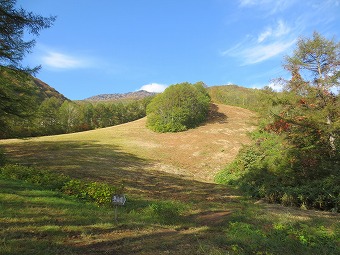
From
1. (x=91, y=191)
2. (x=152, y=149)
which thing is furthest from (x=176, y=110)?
(x=91, y=191)

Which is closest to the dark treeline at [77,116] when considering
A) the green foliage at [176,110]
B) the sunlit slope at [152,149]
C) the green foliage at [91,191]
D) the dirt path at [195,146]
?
the sunlit slope at [152,149]

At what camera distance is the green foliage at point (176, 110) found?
148ft

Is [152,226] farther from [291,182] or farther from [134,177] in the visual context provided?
[134,177]

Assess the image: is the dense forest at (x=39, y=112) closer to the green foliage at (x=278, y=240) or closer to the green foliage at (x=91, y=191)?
the green foliage at (x=91, y=191)

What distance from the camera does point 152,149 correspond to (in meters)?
34.1

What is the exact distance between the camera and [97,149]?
30266mm

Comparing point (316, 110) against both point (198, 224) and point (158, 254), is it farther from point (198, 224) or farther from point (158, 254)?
point (158, 254)

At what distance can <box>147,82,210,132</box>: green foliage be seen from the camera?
148ft

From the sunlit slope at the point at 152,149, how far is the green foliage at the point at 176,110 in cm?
184

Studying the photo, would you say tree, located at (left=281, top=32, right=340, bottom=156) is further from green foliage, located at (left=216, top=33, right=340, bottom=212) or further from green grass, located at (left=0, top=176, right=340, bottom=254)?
green grass, located at (left=0, top=176, right=340, bottom=254)

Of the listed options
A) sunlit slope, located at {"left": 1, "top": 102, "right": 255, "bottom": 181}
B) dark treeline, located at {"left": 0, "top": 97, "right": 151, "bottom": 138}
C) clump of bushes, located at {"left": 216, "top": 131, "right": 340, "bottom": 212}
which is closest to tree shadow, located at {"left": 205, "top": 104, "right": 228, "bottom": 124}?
sunlit slope, located at {"left": 1, "top": 102, "right": 255, "bottom": 181}

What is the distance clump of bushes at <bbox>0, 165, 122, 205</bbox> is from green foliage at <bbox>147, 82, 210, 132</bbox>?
3202 cm

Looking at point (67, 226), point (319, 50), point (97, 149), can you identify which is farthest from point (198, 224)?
point (97, 149)

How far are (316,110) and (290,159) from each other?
344 cm
